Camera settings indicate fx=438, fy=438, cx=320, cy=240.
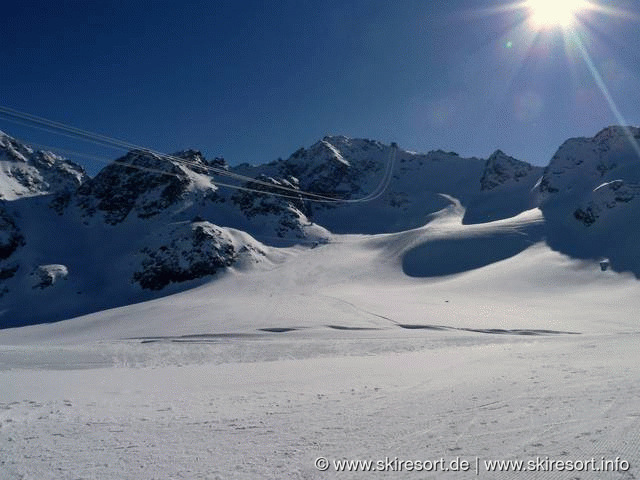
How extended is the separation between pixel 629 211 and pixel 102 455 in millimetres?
84887

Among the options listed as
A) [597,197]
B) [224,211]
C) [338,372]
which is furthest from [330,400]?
[224,211]

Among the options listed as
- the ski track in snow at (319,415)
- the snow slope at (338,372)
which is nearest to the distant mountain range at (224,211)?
the snow slope at (338,372)

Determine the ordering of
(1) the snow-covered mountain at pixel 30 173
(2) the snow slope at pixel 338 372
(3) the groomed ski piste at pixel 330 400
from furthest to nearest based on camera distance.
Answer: (1) the snow-covered mountain at pixel 30 173
(2) the snow slope at pixel 338 372
(3) the groomed ski piste at pixel 330 400

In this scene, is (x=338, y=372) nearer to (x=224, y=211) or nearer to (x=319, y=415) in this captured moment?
(x=319, y=415)

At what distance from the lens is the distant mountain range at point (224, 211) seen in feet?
224

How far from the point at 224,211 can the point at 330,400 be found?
286 ft

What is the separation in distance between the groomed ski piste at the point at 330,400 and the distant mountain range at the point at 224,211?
16.4 meters

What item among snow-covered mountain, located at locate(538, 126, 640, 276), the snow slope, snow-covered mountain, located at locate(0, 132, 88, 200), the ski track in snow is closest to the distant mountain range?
snow-covered mountain, located at locate(538, 126, 640, 276)

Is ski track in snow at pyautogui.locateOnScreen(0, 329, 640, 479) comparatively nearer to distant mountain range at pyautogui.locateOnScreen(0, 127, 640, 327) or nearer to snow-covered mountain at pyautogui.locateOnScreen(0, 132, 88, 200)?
distant mountain range at pyautogui.locateOnScreen(0, 127, 640, 327)

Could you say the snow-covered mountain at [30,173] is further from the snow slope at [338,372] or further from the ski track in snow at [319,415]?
the ski track in snow at [319,415]

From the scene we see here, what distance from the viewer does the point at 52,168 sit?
14012cm

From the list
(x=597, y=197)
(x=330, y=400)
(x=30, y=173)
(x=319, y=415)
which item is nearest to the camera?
(x=319, y=415)

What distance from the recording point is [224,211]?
95125 mm

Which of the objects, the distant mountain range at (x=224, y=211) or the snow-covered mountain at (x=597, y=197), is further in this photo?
the distant mountain range at (x=224, y=211)
